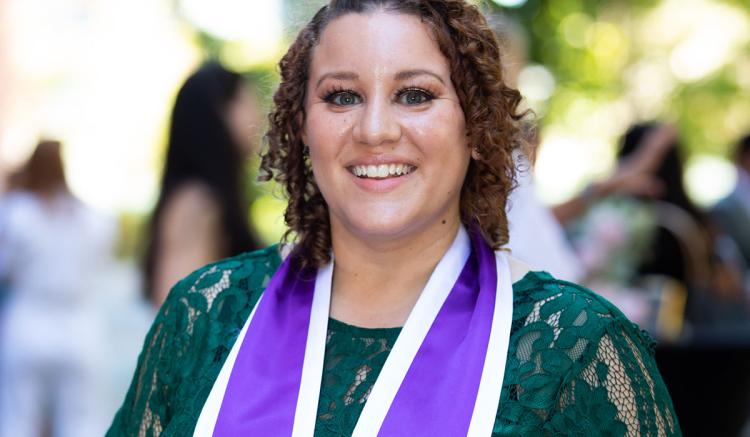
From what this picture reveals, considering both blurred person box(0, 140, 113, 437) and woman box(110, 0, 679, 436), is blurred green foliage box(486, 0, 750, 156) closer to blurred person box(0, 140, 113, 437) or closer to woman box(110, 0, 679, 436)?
blurred person box(0, 140, 113, 437)

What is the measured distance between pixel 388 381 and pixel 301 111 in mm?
672

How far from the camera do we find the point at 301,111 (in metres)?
2.41

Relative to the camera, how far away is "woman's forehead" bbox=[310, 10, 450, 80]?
2174 mm

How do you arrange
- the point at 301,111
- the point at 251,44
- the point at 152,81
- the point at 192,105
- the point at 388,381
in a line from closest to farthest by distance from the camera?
the point at 388,381
the point at 301,111
the point at 192,105
the point at 251,44
the point at 152,81

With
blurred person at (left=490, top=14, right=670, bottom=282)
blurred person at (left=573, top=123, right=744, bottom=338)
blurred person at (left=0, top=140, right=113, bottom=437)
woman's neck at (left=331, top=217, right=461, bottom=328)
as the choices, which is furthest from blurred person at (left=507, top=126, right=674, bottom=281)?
blurred person at (left=0, top=140, right=113, bottom=437)

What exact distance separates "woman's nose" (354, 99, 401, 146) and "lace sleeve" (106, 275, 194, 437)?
622 millimetres

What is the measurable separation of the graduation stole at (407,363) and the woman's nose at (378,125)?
0.34 metres

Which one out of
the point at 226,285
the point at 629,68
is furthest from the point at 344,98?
the point at 629,68

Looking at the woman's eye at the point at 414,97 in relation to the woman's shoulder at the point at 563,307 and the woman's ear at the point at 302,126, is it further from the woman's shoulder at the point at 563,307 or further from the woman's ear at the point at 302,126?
the woman's shoulder at the point at 563,307

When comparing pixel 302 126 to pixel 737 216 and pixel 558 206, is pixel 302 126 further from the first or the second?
pixel 737 216

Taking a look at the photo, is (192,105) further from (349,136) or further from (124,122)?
(124,122)

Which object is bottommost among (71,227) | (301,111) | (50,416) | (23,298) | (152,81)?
(50,416)

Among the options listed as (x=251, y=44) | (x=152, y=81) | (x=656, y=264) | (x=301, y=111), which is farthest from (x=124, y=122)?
(x=301, y=111)

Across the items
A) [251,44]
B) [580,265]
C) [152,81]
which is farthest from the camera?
[152,81]
